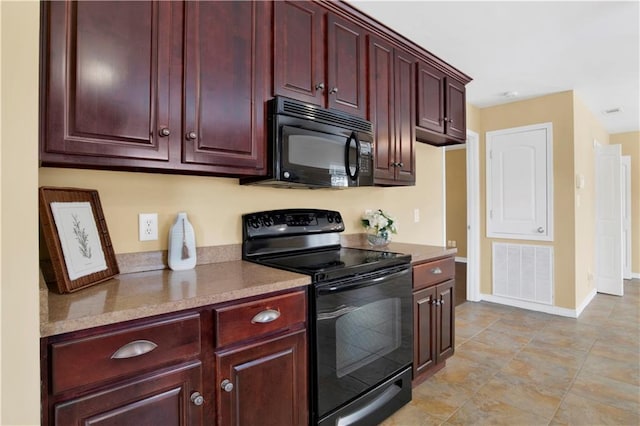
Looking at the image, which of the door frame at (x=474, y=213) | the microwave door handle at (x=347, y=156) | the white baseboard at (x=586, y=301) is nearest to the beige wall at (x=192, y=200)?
the microwave door handle at (x=347, y=156)

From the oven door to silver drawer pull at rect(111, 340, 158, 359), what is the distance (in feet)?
2.23

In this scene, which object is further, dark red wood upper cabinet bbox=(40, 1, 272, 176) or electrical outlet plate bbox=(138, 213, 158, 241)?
electrical outlet plate bbox=(138, 213, 158, 241)

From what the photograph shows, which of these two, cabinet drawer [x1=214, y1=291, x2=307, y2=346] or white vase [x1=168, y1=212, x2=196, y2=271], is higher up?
white vase [x1=168, y1=212, x2=196, y2=271]

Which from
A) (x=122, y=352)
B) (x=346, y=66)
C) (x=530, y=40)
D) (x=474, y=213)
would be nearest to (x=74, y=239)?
(x=122, y=352)

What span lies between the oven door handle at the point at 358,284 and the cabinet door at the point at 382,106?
2.28ft

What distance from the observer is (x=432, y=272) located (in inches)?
88.5

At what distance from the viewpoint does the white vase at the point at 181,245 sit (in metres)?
1.58

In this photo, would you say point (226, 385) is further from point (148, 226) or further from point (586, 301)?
point (586, 301)

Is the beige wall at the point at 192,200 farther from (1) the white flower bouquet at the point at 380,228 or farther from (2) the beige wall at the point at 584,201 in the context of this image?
(2) the beige wall at the point at 584,201

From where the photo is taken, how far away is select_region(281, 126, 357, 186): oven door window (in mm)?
1707

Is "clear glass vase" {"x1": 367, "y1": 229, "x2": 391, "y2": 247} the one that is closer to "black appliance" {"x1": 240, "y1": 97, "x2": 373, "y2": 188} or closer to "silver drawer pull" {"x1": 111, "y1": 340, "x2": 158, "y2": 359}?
"black appliance" {"x1": 240, "y1": 97, "x2": 373, "y2": 188}

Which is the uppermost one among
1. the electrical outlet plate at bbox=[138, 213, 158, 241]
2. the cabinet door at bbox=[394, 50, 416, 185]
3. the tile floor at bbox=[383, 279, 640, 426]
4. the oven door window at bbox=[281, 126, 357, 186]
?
the cabinet door at bbox=[394, 50, 416, 185]

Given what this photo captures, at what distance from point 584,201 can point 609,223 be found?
1.22 m

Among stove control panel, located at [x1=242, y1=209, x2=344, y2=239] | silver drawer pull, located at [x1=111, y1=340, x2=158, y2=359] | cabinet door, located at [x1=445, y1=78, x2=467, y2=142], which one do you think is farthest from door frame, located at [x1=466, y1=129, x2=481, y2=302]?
silver drawer pull, located at [x1=111, y1=340, x2=158, y2=359]
